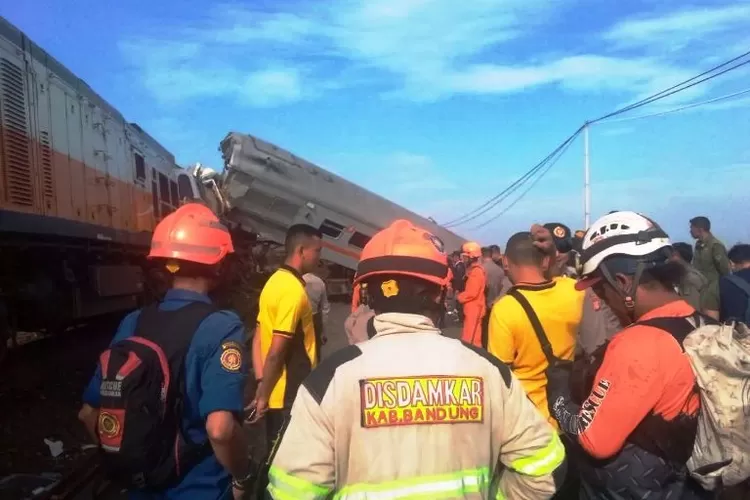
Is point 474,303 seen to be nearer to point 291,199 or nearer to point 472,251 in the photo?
point 472,251

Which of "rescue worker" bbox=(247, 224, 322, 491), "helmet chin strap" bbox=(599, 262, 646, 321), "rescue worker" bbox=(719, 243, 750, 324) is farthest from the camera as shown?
"rescue worker" bbox=(719, 243, 750, 324)

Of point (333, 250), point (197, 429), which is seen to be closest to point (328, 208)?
point (333, 250)

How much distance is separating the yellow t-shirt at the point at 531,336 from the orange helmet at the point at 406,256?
60.6 inches

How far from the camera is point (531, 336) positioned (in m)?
3.62

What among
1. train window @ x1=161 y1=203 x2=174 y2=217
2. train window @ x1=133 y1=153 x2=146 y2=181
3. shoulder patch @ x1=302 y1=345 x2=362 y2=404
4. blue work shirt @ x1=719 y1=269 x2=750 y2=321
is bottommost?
blue work shirt @ x1=719 y1=269 x2=750 y2=321

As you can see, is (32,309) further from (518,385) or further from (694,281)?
(518,385)

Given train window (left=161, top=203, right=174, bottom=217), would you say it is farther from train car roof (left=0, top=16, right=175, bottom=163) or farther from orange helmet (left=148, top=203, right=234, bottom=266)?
orange helmet (left=148, top=203, right=234, bottom=266)

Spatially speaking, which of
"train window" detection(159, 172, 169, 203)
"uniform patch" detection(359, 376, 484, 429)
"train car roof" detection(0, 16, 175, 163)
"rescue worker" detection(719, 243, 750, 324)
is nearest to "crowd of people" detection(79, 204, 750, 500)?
"uniform patch" detection(359, 376, 484, 429)

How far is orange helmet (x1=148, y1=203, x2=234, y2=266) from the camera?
2.82 meters

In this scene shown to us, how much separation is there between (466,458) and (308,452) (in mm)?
423

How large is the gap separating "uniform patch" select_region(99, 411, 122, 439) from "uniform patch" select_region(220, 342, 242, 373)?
395 millimetres

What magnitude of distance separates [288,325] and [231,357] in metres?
1.96

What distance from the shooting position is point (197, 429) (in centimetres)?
264

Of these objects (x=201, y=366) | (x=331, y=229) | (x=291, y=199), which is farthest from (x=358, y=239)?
(x=201, y=366)
